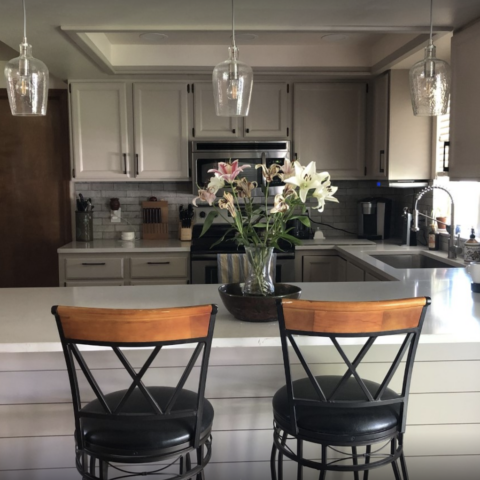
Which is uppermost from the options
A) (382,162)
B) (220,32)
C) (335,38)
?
(335,38)

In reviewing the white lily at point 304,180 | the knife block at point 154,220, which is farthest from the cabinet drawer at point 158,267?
the white lily at point 304,180

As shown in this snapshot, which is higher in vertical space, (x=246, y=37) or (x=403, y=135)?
(x=246, y=37)

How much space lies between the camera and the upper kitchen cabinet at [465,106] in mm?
2871

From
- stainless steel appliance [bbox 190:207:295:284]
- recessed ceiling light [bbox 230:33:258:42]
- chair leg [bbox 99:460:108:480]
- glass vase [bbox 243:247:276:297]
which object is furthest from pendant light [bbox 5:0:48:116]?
stainless steel appliance [bbox 190:207:295:284]

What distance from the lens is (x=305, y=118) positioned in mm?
4531

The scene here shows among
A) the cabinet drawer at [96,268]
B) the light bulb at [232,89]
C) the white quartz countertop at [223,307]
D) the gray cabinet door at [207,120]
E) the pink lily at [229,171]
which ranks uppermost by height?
the gray cabinet door at [207,120]

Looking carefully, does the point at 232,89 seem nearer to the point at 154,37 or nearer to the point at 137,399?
the point at 137,399

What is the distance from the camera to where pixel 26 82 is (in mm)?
1798

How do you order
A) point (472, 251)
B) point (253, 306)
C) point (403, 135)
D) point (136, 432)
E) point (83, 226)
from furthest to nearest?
point (83, 226) < point (403, 135) < point (472, 251) < point (253, 306) < point (136, 432)

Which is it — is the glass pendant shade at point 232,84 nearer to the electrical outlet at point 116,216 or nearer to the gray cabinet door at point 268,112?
the gray cabinet door at point 268,112

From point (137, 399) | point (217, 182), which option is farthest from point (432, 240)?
point (137, 399)

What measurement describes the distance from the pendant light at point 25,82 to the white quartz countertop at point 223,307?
74 cm

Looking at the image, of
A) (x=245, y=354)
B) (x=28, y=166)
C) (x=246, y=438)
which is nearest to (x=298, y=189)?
(x=245, y=354)

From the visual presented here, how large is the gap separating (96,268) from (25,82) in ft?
8.77
